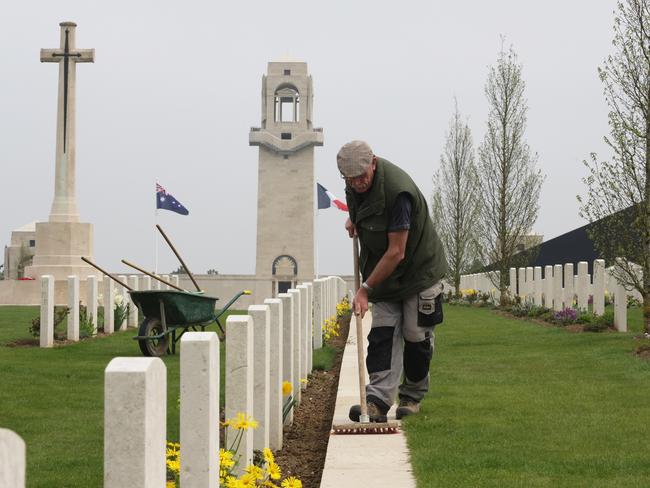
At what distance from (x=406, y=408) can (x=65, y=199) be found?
79.8ft

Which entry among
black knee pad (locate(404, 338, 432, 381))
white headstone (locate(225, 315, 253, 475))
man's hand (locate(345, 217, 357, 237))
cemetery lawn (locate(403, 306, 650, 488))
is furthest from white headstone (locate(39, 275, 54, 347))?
white headstone (locate(225, 315, 253, 475))

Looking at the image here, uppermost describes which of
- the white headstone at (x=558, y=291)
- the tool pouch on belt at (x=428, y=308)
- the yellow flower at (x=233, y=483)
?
the white headstone at (x=558, y=291)

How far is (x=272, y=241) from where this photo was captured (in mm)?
65688

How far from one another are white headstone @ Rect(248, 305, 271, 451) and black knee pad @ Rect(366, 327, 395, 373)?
5.62ft

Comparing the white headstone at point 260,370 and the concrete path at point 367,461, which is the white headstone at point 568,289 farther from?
the white headstone at point 260,370

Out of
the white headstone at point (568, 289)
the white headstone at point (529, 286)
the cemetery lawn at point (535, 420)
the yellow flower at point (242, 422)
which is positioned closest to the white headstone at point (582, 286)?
the white headstone at point (568, 289)

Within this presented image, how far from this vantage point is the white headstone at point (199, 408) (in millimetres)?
3408

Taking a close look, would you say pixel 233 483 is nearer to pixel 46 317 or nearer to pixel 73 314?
pixel 46 317

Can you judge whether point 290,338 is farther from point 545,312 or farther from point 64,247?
point 64,247

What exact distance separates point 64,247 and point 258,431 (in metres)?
25.9

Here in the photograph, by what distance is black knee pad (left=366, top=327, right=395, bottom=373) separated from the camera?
7.60 m

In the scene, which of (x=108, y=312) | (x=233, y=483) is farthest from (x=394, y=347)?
(x=108, y=312)

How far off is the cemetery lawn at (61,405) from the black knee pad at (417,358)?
1.73 meters

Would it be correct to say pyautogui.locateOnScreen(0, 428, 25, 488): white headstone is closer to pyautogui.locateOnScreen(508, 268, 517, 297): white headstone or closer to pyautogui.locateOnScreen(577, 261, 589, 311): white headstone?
pyautogui.locateOnScreen(577, 261, 589, 311): white headstone
